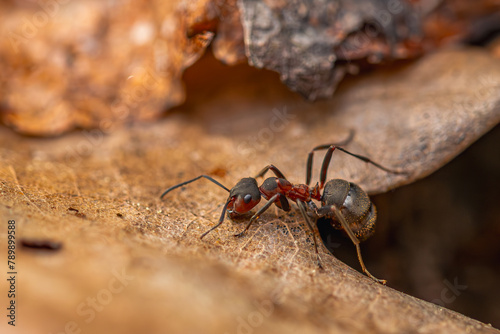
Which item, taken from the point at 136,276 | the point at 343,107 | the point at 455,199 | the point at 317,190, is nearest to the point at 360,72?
the point at 343,107

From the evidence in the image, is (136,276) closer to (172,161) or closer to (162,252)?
(162,252)

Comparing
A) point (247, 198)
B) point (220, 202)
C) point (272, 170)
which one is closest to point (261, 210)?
point (247, 198)

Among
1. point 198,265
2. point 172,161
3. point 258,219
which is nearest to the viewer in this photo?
point 198,265

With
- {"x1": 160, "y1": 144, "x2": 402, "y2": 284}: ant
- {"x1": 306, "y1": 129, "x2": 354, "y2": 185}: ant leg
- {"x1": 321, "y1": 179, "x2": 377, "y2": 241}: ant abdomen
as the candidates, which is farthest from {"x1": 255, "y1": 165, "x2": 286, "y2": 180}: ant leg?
{"x1": 321, "y1": 179, "x2": 377, "y2": 241}: ant abdomen

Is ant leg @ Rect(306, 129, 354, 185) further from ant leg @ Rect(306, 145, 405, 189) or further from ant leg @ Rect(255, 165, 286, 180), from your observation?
ant leg @ Rect(255, 165, 286, 180)

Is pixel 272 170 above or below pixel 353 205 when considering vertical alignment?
above

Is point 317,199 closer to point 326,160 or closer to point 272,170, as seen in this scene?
point 326,160
